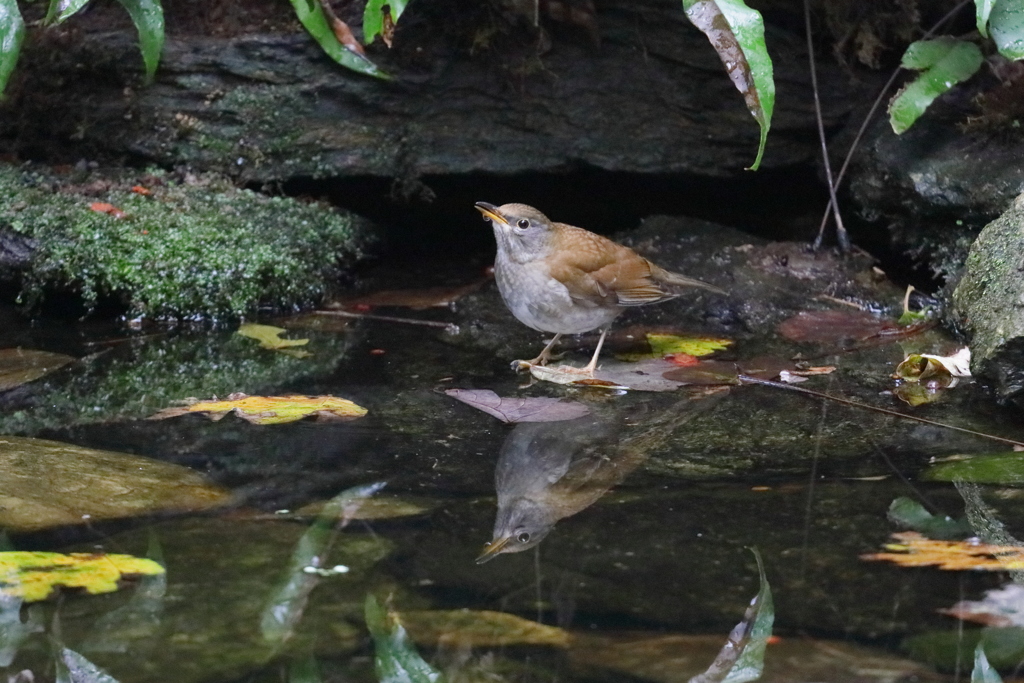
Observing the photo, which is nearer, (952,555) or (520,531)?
(952,555)

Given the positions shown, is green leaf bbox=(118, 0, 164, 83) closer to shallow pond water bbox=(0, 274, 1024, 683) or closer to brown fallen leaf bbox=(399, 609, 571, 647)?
shallow pond water bbox=(0, 274, 1024, 683)

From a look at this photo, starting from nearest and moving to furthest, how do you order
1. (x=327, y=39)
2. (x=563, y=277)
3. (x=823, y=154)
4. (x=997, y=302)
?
(x=997, y=302)
(x=563, y=277)
(x=327, y=39)
(x=823, y=154)

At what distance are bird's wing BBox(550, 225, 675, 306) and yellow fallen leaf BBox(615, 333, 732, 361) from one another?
0.76 feet

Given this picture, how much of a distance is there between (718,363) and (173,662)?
131 inches

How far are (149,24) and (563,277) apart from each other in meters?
2.91

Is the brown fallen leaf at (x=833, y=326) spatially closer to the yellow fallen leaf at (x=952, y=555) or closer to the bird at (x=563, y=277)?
the bird at (x=563, y=277)

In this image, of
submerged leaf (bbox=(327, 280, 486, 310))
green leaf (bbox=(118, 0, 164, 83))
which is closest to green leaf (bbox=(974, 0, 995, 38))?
submerged leaf (bbox=(327, 280, 486, 310))

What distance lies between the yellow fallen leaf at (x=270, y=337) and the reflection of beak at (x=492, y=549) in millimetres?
2611

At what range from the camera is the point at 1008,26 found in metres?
5.34

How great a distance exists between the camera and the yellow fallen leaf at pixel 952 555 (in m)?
2.77

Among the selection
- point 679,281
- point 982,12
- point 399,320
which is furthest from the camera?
point 399,320

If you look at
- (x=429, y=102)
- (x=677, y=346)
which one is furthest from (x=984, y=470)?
(x=429, y=102)

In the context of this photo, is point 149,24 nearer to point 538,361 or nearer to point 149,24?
point 149,24

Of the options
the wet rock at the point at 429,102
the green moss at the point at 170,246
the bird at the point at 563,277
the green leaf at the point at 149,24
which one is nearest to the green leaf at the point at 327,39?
the wet rock at the point at 429,102
